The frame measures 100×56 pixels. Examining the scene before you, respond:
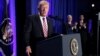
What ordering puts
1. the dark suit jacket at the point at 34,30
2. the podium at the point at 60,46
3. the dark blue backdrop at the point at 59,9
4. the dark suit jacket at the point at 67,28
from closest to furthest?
1. the podium at the point at 60,46
2. the dark suit jacket at the point at 34,30
3. the dark blue backdrop at the point at 59,9
4. the dark suit jacket at the point at 67,28

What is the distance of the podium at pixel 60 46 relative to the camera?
176cm

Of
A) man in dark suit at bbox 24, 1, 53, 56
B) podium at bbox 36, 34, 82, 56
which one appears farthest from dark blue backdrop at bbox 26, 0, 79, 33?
podium at bbox 36, 34, 82, 56

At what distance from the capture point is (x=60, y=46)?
1758 millimetres

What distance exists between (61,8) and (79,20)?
0.79m

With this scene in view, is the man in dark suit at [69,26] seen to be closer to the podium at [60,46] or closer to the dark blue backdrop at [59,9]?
the dark blue backdrop at [59,9]

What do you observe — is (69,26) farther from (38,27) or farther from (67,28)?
(38,27)

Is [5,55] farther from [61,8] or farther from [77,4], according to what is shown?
[77,4]

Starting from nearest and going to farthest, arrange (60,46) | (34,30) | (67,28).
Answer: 1. (60,46)
2. (34,30)
3. (67,28)

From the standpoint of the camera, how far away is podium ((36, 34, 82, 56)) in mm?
1758

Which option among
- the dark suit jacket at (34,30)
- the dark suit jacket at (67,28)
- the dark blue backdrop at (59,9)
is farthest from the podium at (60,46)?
the dark suit jacket at (67,28)

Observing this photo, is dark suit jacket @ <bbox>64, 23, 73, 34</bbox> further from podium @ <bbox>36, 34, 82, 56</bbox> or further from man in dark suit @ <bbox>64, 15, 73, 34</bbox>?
podium @ <bbox>36, 34, 82, 56</bbox>

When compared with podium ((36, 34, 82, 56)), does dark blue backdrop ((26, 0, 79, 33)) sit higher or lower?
higher

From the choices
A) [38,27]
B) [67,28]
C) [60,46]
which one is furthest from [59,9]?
[60,46]

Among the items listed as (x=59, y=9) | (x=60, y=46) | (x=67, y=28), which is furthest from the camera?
(x=67, y=28)
